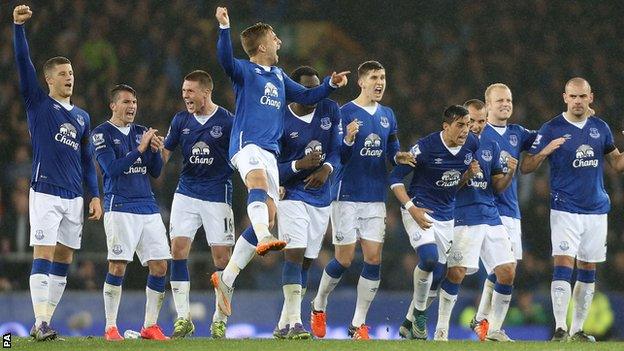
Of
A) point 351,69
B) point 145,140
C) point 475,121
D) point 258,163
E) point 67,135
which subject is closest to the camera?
point 258,163

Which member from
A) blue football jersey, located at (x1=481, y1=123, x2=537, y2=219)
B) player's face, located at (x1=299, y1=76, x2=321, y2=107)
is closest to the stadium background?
blue football jersey, located at (x1=481, y1=123, x2=537, y2=219)

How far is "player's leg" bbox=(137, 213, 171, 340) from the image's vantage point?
10.1m

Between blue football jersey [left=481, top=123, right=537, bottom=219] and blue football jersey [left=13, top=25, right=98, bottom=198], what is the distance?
3.70 meters

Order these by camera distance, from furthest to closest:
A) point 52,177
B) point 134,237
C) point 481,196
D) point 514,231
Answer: point 514,231
point 481,196
point 134,237
point 52,177

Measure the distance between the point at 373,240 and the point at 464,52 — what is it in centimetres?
934

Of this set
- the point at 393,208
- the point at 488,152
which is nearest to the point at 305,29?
the point at 393,208

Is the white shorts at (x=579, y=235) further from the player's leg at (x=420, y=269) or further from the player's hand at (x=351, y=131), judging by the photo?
the player's hand at (x=351, y=131)

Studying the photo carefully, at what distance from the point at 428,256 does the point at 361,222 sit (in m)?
0.65

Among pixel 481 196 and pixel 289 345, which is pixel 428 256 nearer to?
pixel 481 196

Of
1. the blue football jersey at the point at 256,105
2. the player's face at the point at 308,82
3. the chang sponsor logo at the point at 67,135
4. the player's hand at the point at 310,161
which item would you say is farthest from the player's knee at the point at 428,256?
the chang sponsor logo at the point at 67,135

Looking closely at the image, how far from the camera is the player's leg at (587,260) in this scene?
10.7 metres

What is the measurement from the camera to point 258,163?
8.77m

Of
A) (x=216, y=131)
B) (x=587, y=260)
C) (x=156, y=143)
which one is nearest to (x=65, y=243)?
(x=156, y=143)

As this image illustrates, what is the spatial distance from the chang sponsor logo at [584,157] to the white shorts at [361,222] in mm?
1833
